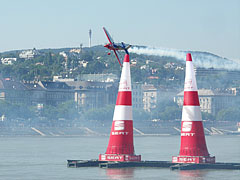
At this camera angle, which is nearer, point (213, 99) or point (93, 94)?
point (93, 94)

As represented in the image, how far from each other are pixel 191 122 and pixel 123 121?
315cm

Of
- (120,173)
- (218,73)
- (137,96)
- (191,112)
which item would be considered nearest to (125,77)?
(191,112)

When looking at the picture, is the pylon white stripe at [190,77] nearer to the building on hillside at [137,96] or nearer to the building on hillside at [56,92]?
the building on hillside at [56,92]

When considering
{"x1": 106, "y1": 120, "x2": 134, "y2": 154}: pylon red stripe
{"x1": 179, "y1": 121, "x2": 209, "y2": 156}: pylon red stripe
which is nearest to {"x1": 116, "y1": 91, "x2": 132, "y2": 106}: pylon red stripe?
{"x1": 106, "y1": 120, "x2": 134, "y2": 154}: pylon red stripe

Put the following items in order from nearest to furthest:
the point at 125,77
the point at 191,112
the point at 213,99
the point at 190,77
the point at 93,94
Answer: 1. the point at 190,77
2. the point at 191,112
3. the point at 125,77
4. the point at 93,94
5. the point at 213,99

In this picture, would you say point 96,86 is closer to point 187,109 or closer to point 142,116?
point 142,116

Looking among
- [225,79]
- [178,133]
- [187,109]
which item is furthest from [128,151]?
[225,79]

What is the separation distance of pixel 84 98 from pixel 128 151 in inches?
5260

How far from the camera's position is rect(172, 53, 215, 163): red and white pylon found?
44469mm

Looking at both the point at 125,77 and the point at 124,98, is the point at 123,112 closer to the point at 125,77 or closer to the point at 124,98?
the point at 124,98

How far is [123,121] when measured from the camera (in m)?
45.6

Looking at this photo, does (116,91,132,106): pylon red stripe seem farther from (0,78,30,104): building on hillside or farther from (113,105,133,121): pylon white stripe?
(0,78,30,104): building on hillside

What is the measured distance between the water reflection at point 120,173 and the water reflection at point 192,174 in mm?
2284

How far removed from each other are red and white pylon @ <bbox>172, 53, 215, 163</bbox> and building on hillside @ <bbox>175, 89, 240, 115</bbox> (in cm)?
13457
